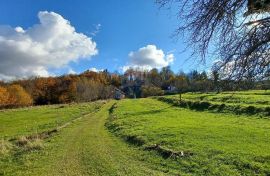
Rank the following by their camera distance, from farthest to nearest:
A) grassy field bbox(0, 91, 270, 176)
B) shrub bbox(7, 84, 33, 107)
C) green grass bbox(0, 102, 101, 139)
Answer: shrub bbox(7, 84, 33, 107) < green grass bbox(0, 102, 101, 139) < grassy field bbox(0, 91, 270, 176)

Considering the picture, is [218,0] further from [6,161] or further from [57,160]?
[6,161]

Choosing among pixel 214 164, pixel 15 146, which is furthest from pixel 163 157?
pixel 15 146

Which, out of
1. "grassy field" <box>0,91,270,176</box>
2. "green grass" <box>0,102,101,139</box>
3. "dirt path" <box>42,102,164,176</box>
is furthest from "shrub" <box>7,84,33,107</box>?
"dirt path" <box>42,102,164,176</box>

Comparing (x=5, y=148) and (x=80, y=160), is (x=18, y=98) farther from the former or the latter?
(x=80, y=160)

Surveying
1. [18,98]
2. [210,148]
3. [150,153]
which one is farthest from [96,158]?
[18,98]

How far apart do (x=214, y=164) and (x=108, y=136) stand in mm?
15034

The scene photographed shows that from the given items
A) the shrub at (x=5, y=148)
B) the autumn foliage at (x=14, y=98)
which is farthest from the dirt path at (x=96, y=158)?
the autumn foliage at (x=14, y=98)

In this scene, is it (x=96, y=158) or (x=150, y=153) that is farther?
(x=150, y=153)

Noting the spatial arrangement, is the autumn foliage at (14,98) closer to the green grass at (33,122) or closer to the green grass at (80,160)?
the green grass at (33,122)

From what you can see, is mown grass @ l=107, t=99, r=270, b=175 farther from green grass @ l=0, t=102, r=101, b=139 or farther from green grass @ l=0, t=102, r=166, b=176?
green grass @ l=0, t=102, r=101, b=139

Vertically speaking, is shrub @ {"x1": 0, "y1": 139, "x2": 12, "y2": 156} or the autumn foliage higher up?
the autumn foliage

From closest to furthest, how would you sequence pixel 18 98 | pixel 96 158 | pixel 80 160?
pixel 80 160 → pixel 96 158 → pixel 18 98

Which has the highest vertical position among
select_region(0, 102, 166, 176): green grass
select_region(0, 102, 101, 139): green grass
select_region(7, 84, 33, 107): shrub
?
select_region(7, 84, 33, 107): shrub

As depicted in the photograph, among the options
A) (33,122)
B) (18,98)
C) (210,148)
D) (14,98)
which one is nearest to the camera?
(210,148)
